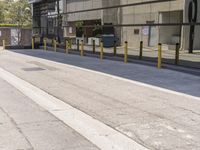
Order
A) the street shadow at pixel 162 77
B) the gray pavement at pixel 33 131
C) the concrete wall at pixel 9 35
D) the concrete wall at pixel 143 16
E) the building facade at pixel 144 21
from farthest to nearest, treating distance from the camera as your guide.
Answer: the concrete wall at pixel 9 35 < the concrete wall at pixel 143 16 < the building facade at pixel 144 21 < the street shadow at pixel 162 77 < the gray pavement at pixel 33 131

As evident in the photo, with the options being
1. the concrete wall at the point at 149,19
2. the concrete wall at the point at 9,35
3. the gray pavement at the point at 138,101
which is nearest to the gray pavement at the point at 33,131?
the gray pavement at the point at 138,101

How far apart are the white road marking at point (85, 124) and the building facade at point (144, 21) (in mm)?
15787

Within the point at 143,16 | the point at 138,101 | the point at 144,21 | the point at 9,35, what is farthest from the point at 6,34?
the point at 138,101

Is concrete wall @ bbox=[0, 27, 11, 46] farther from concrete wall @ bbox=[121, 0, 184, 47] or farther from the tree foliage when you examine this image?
the tree foliage

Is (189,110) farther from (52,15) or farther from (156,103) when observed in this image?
(52,15)

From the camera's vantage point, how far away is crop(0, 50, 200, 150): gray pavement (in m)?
6.59

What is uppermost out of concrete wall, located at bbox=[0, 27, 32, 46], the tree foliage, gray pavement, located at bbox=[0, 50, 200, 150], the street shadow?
the tree foliage

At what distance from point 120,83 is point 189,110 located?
4.46 meters

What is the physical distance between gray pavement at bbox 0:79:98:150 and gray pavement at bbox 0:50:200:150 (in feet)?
3.01

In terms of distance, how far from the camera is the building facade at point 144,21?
29.0 meters

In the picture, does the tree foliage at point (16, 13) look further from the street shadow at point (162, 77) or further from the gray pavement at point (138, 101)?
the gray pavement at point (138, 101)

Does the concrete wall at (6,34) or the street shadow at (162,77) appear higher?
the concrete wall at (6,34)

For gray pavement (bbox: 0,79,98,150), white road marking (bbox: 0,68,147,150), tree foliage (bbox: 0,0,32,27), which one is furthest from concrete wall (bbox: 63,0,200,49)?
tree foliage (bbox: 0,0,32,27)

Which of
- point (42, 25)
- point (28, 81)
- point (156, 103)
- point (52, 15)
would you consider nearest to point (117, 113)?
point (156, 103)
